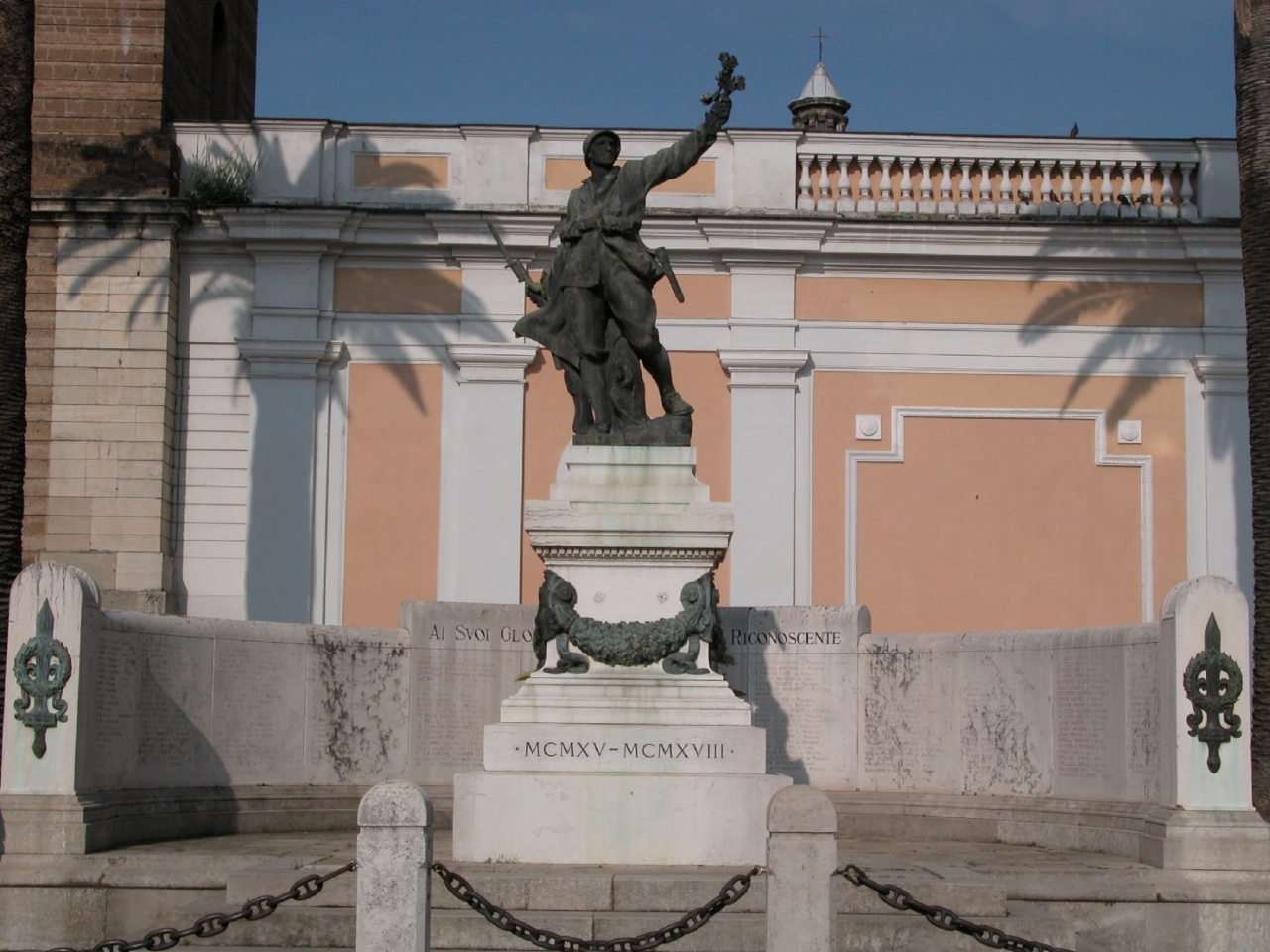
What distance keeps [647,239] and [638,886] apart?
12.9m

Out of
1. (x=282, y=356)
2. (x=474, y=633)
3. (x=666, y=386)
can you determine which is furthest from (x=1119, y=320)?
(x=666, y=386)

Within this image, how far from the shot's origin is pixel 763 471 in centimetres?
2312

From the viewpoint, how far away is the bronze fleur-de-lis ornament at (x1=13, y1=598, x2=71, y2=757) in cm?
1309

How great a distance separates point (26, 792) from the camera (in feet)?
42.9

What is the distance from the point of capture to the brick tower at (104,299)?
A: 22.3 metres

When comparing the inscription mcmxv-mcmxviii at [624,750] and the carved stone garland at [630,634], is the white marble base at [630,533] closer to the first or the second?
the carved stone garland at [630,634]

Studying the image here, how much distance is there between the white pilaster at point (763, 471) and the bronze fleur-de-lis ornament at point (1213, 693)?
9.92 m

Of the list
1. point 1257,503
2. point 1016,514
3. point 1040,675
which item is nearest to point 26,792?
point 1040,675

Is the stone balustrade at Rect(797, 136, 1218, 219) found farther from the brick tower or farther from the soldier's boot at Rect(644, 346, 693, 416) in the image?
the soldier's boot at Rect(644, 346, 693, 416)

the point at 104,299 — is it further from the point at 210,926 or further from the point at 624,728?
the point at 210,926

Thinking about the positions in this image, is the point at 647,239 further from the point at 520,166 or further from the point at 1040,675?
the point at 1040,675

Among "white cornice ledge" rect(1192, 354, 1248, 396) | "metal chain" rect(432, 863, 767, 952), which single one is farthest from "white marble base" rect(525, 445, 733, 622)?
"white cornice ledge" rect(1192, 354, 1248, 396)

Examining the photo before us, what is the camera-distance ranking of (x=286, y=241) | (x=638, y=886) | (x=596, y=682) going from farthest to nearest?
(x=286, y=241)
(x=596, y=682)
(x=638, y=886)

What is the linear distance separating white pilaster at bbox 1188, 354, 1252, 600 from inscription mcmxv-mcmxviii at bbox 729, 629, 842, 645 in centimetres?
781
